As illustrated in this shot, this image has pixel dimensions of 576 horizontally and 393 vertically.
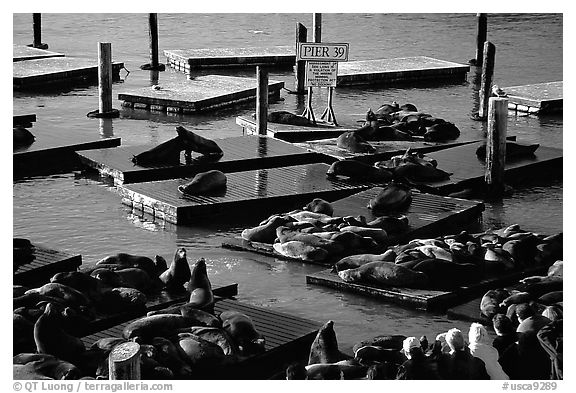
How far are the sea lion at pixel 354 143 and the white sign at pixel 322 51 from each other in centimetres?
153

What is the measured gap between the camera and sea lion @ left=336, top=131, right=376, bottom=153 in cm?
1520

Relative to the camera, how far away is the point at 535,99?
1945 centimetres

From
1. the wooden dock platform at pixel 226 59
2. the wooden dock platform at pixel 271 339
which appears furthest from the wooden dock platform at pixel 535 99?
the wooden dock platform at pixel 271 339

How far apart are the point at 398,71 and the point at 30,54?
870cm

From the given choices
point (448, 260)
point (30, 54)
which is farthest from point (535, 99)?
point (30, 54)

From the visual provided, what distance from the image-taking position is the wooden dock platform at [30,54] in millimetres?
25547

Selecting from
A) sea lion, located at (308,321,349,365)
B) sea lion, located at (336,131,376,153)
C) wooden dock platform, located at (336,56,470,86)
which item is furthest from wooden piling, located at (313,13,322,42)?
sea lion, located at (308,321,349,365)

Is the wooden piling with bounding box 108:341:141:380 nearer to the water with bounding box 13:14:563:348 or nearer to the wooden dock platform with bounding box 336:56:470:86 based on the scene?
the water with bounding box 13:14:563:348

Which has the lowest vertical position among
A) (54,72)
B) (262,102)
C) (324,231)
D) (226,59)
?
(324,231)

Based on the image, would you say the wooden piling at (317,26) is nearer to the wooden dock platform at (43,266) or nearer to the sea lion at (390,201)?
the sea lion at (390,201)

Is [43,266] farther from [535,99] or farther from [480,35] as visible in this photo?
[480,35]

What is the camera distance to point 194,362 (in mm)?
7359

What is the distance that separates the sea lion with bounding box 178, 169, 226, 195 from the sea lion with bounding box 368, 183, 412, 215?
6.16 ft
